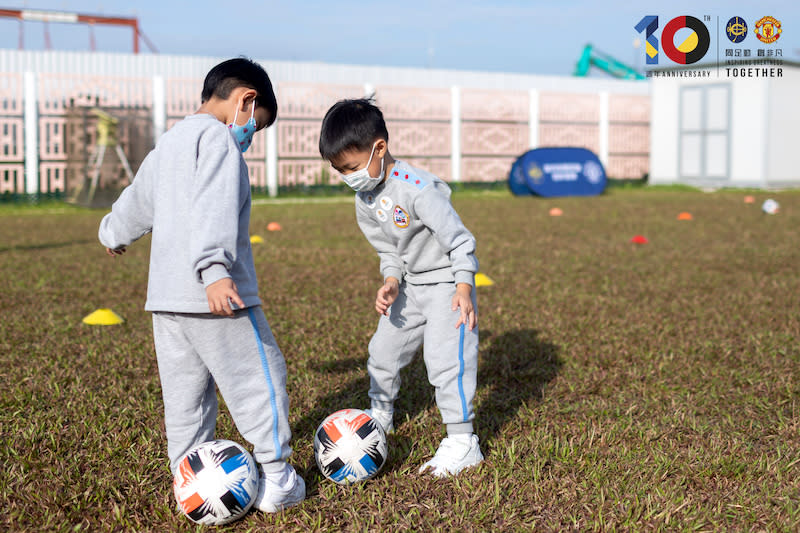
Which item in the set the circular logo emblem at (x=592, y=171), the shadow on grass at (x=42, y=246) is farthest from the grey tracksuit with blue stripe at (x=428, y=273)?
the circular logo emblem at (x=592, y=171)

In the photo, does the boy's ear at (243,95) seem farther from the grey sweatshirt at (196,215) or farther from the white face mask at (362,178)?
the white face mask at (362,178)

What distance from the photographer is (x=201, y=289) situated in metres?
2.32

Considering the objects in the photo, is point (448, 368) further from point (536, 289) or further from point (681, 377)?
point (536, 289)

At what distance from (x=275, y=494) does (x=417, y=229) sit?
42.4 inches

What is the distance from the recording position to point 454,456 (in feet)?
9.23

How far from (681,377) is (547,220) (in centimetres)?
851

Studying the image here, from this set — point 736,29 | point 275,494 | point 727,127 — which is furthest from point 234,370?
point 727,127

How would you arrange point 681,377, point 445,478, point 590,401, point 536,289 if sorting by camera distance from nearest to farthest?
1. point 445,478
2. point 590,401
3. point 681,377
4. point 536,289

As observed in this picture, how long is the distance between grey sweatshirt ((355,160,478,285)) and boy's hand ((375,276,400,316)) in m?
0.04

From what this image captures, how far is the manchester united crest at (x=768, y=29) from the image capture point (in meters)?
12.6

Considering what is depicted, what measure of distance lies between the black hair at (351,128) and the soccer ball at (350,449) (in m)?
0.97

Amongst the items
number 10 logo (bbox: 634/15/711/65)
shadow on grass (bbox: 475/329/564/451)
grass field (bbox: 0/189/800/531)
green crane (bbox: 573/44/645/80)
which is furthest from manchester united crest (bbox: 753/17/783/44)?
green crane (bbox: 573/44/645/80)

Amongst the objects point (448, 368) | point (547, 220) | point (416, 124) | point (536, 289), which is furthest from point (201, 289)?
point (416, 124)

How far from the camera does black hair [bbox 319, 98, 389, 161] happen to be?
9.25ft
